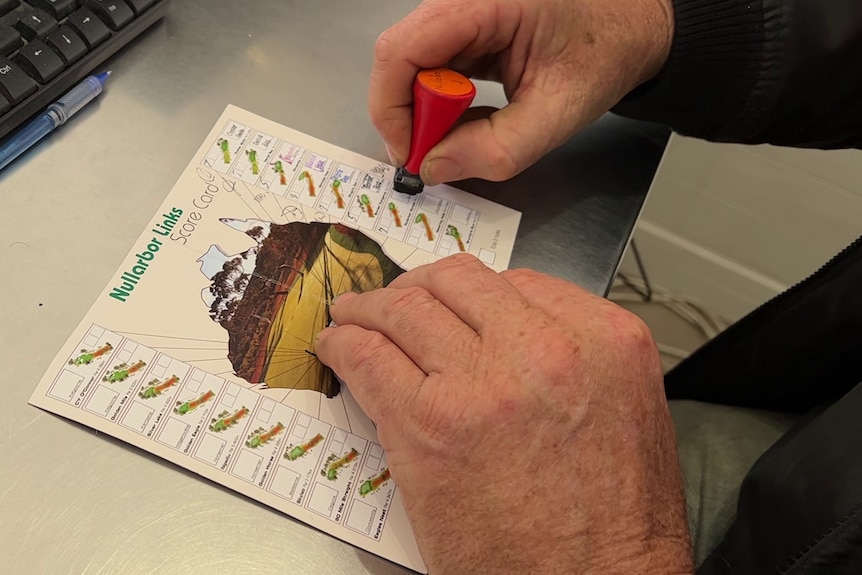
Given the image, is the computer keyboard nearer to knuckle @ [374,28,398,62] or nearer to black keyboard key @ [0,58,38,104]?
black keyboard key @ [0,58,38,104]

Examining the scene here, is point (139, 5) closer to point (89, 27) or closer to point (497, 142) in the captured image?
point (89, 27)

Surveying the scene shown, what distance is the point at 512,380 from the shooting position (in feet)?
1.34

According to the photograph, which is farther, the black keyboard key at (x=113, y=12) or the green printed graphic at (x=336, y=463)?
the black keyboard key at (x=113, y=12)

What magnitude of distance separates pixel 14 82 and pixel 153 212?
13cm

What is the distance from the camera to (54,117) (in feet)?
1.71

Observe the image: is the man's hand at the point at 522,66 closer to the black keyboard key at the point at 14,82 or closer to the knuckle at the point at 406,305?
the knuckle at the point at 406,305

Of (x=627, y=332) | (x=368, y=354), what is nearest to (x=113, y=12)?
(x=368, y=354)

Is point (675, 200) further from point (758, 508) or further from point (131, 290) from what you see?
point (131, 290)

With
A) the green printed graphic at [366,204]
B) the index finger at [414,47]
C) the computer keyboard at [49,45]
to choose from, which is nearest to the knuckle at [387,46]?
the index finger at [414,47]

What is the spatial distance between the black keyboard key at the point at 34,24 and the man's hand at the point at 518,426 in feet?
1.02

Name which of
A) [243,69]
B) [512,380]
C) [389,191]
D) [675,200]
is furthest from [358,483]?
[675,200]

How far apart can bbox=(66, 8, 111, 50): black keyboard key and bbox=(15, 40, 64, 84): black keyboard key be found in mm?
27

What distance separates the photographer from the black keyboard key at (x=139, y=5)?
0.55 metres

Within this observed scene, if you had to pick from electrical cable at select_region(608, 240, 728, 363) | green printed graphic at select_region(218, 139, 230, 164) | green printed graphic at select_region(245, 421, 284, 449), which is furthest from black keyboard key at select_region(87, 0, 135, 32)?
electrical cable at select_region(608, 240, 728, 363)
